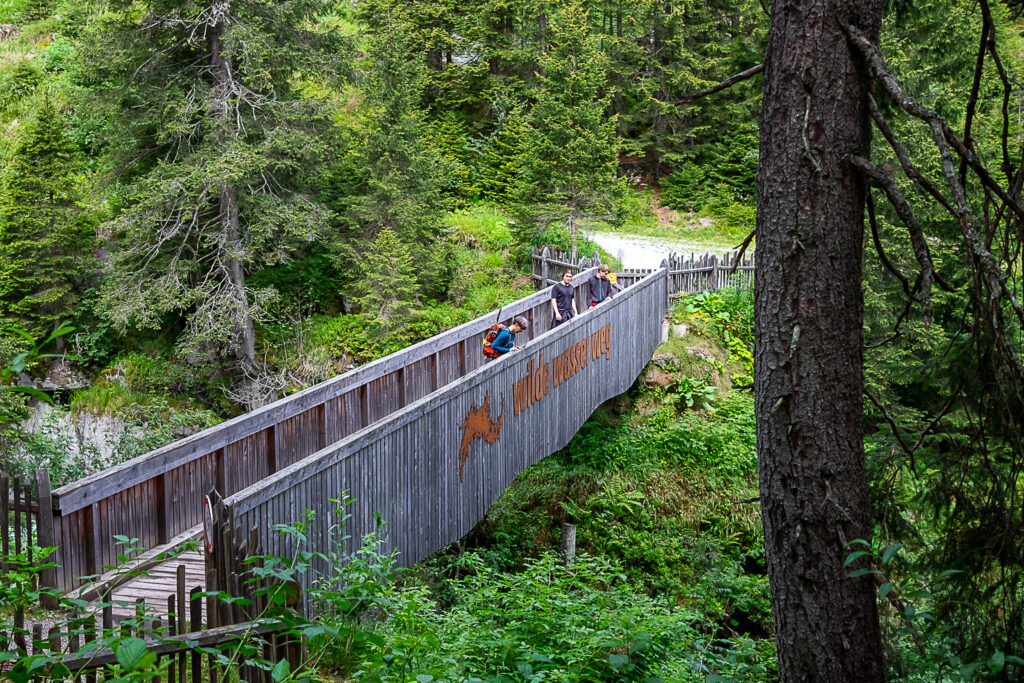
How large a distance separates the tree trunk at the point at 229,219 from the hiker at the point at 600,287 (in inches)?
333

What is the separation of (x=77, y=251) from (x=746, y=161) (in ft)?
75.3

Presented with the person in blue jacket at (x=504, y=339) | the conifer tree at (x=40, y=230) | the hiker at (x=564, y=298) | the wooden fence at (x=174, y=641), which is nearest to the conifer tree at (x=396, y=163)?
the conifer tree at (x=40, y=230)

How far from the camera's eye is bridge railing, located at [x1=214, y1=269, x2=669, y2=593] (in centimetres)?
571

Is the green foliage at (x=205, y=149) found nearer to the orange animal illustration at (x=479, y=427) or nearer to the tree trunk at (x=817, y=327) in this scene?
the orange animal illustration at (x=479, y=427)

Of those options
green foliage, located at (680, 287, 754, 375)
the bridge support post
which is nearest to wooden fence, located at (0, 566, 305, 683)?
the bridge support post

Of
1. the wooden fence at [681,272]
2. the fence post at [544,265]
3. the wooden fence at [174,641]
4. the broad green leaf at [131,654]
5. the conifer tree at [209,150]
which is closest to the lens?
the broad green leaf at [131,654]

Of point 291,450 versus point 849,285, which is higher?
point 849,285

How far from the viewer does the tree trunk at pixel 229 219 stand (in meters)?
18.8

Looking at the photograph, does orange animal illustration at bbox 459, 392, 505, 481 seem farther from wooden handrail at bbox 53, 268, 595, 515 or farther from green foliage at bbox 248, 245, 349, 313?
green foliage at bbox 248, 245, 349, 313

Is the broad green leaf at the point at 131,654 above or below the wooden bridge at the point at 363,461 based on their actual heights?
above

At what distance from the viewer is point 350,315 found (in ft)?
69.9

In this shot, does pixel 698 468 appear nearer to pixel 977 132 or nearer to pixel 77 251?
pixel 977 132

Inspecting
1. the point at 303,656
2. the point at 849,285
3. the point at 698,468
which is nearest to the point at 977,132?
the point at 698,468

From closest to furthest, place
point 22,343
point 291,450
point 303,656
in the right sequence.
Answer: point 303,656 < point 291,450 < point 22,343
